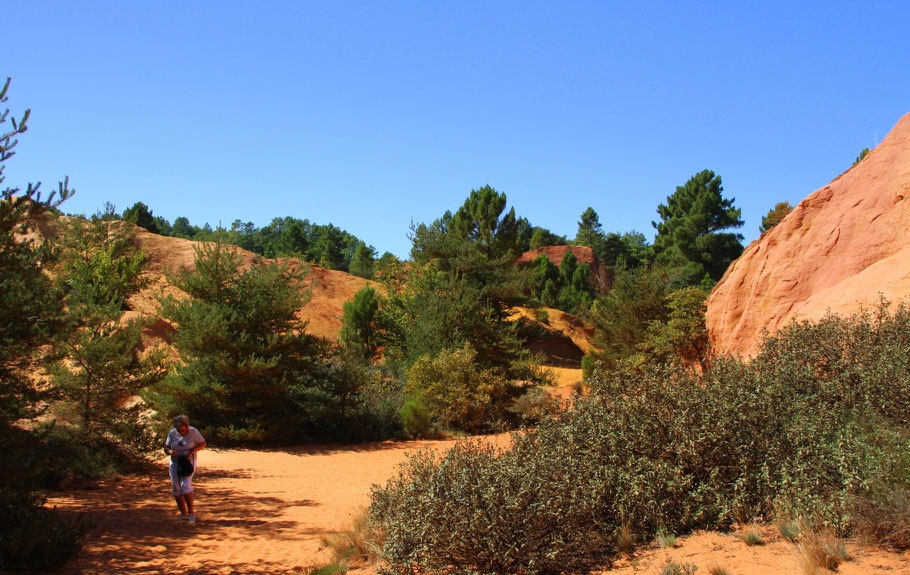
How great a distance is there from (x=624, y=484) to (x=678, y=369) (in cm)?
204

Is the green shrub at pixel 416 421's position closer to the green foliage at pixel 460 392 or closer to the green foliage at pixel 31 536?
the green foliage at pixel 460 392

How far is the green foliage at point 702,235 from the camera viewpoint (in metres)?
45.1

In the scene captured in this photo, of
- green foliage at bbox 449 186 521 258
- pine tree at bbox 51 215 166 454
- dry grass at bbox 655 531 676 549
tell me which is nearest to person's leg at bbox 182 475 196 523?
pine tree at bbox 51 215 166 454

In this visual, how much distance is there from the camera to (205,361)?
1658 centimetres

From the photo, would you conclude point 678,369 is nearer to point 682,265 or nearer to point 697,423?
point 697,423

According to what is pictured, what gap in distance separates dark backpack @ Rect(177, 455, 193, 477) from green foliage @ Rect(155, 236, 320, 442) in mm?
7070

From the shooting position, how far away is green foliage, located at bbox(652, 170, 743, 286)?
45125mm

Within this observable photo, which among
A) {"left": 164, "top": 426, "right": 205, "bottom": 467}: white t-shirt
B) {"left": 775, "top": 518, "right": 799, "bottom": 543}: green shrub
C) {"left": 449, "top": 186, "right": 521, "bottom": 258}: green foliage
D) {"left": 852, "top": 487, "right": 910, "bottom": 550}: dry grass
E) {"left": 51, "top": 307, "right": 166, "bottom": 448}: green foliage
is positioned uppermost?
{"left": 449, "top": 186, "right": 521, "bottom": 258}: green foliage

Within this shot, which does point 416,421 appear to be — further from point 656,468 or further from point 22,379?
point 656,468

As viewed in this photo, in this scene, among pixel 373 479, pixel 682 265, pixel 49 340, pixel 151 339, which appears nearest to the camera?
pixel 49 340

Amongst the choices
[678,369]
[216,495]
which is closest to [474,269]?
[216,495]

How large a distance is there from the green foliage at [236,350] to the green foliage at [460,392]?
3.80 metres

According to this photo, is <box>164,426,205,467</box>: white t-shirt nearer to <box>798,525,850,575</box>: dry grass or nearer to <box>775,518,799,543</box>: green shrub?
<box>775,518,799,543</box>: green shrub

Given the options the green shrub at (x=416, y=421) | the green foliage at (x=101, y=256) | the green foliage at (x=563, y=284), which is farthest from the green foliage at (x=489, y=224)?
the green shrub at (x=416, y=421)
